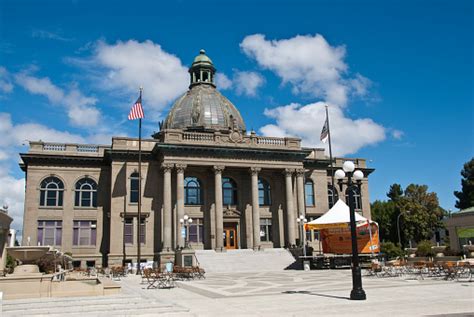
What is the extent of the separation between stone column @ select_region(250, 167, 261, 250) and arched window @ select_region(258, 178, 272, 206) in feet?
11.0

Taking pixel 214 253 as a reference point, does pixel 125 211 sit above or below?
above

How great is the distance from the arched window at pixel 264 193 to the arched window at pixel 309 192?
4.60 meters

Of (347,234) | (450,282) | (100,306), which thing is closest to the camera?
(100,306)

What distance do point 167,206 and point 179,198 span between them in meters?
1.35

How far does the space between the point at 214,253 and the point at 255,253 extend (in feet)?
12.1

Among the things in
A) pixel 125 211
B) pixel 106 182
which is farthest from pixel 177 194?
pixel 106 182

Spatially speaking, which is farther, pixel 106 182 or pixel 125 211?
pixel 106 182

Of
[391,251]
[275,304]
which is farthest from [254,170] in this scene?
[275,304]

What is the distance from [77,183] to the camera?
4403cm

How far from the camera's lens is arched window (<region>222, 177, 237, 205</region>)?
45.8m

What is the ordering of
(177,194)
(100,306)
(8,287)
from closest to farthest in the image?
(100,306)
(8,287)
(177,194)

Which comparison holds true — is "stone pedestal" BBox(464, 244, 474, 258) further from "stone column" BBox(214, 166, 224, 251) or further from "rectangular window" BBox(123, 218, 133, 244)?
"rectangular window" BBox(123, 218, 133, 244)

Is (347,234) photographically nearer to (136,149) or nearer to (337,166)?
(337,166)

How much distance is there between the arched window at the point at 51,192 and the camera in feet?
140
